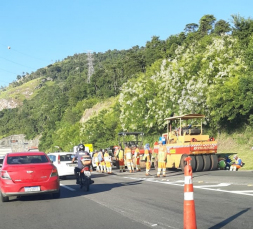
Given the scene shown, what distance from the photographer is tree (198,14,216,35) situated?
3671 inches

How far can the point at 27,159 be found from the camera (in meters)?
13.9

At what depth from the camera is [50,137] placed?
413 feet

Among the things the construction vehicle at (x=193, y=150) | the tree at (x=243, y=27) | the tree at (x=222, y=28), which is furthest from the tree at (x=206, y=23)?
the construction vehicle at (x=193, y=150)

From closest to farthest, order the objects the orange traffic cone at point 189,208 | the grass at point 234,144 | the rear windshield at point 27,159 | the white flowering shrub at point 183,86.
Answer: the orange traffic cone at point 189,208 → the rear windshield at point 27,159 → the grass at point 234,144 → the white flowering shrub at point 183,86

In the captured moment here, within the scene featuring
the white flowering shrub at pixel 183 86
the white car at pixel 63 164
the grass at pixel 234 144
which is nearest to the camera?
the white car at pixel 63 164

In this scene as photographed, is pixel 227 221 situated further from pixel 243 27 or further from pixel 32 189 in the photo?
pixel 243 27

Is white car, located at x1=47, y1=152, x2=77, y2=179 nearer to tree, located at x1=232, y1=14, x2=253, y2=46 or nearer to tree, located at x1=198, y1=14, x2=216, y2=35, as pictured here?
tree, located at x1=232, y1=14, x2=253, y2=46

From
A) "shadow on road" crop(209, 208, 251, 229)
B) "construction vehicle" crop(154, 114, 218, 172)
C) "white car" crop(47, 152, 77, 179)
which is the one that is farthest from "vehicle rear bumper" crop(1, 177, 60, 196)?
"construction vehicle" crop(154, 114, 218, 172)

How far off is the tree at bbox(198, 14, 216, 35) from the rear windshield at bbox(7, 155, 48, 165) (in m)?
82.8

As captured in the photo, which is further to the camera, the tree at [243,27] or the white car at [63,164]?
the tree at [243,27]

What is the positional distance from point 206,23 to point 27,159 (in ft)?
288

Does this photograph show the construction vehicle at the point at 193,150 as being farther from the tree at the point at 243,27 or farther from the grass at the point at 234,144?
the tree at the point at 243,27

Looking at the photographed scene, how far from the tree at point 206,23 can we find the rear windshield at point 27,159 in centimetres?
8284

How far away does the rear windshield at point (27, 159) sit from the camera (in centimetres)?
1362
